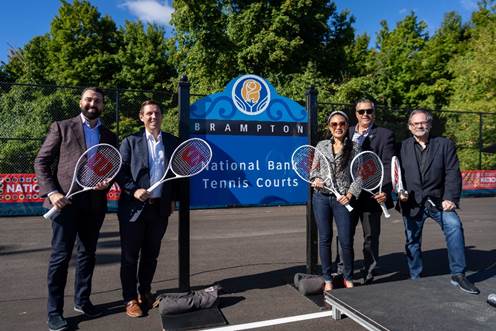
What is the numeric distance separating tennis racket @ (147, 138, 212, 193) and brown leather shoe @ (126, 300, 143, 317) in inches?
45.1

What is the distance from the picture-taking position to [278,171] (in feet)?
15.4

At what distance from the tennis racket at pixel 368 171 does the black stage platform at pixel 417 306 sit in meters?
0.84

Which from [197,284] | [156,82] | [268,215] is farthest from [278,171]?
[156,82]

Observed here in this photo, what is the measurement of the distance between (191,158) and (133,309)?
1.59m

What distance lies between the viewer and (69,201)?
3441mm

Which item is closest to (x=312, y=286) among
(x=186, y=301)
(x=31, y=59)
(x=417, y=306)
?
(x=417, y=306)

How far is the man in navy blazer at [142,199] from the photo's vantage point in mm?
3768

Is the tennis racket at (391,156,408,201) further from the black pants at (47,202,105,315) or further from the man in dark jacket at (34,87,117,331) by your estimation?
the black pants at (47,202,105,315)

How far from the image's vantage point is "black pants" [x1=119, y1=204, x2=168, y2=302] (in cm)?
378

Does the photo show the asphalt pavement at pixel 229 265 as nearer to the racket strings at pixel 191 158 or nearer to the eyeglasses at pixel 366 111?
the racket strings at pixel 191 158

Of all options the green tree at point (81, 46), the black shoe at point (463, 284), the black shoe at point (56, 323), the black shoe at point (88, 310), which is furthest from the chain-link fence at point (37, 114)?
the green tree at point (81, 46)

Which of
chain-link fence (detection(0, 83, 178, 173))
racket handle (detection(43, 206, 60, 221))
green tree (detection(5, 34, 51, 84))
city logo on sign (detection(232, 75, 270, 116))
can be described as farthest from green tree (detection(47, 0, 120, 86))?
racket handle (detection(43, 206, 60, 221))

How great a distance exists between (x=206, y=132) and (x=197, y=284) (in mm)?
2015

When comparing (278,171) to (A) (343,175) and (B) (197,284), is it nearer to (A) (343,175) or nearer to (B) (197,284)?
(A) (343,175)
